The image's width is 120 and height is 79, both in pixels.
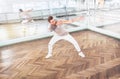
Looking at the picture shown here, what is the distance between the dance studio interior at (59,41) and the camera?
317 centimetres

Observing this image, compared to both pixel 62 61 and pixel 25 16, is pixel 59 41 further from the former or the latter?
pixel 62 61

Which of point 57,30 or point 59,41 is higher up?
point 57,30

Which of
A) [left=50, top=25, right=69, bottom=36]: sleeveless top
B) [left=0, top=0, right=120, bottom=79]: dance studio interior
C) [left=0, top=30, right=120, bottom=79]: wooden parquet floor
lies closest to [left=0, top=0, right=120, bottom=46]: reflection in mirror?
[left=0, top=0, right=120, bottom=79]: dance studio interior

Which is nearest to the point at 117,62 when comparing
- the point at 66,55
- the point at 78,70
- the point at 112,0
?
the point at 78,70

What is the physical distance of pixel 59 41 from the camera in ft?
16.1

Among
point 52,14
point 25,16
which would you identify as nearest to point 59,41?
point 52,14

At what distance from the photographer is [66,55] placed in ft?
12.7

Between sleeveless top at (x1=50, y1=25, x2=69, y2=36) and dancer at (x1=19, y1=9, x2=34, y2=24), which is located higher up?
dancer at (x1=19, y1=9, x2=34, y2=24)

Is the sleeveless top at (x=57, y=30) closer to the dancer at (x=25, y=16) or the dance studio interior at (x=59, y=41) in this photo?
the dance studio interior at (x=59, y=41)

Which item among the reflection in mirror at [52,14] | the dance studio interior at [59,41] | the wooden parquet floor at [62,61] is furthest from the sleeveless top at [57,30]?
the reflection in mirror at [52,14]

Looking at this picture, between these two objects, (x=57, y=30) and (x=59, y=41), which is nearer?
(x=57, y=30)

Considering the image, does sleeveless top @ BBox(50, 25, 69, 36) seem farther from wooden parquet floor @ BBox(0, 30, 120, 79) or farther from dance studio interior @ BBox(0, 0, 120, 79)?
wooden parquet floor @ BBox(0, 30, 120, 79)

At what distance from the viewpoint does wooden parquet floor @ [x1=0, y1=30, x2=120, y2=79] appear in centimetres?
304

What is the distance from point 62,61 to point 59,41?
1422 mm
